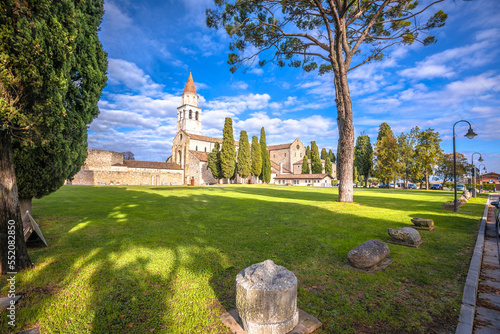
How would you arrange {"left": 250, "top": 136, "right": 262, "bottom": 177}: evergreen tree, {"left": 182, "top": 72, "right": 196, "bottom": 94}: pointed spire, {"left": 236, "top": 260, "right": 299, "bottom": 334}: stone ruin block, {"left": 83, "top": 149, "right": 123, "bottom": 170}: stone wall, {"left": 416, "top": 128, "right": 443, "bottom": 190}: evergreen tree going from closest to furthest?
{"left": 236, "top": 260, "right": 299, "bottom": 334}: stone ruin block, {"left": 416, "top": 128, "right": 443, "bottom": 190}: evergreen tree, {"left": 83, "top": 149, "right": 123, "bottom": 170}: stone wall, {"left": 250, "top": 136, "right": 262, "bottom": 177}: evergreen tree, {"left": 182, "top": 72, "right": 196, "bottom": 94}: pointed spire

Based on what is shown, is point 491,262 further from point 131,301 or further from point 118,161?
point 118,161

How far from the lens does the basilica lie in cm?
4000

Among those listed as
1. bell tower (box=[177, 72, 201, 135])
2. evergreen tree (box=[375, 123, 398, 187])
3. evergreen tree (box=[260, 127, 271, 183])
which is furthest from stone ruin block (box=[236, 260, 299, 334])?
bell tower (box=[177, 72, 201, 135])

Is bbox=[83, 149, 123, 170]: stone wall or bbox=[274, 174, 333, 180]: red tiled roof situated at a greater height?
bbox=[83, 149, 123, 170]: stone wall

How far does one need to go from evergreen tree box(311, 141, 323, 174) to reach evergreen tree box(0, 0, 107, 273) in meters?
59.3

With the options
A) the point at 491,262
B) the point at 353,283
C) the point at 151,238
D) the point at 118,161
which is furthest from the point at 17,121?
the point at 118,161

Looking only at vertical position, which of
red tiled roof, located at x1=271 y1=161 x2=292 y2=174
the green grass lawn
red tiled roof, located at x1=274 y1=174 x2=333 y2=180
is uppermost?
red tiled roof, located at x1=271 y1=161 x2=292 y2=174

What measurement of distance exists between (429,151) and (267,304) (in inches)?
1678

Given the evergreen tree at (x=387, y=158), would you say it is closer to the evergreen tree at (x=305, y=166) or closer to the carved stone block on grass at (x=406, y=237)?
the evergreen tree at (x=305, y=166)

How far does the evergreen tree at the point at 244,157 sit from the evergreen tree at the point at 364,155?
23.2 metres

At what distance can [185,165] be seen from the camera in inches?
1984

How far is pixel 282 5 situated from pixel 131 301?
15.8 meters

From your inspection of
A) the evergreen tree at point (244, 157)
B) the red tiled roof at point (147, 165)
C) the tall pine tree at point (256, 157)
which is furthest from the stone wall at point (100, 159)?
the tall pine tree at point (256, 157)

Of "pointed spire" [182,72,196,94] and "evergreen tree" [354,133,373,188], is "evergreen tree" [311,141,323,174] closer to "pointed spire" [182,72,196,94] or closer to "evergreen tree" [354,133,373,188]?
"evergreen tree" [354,133,373,188]
